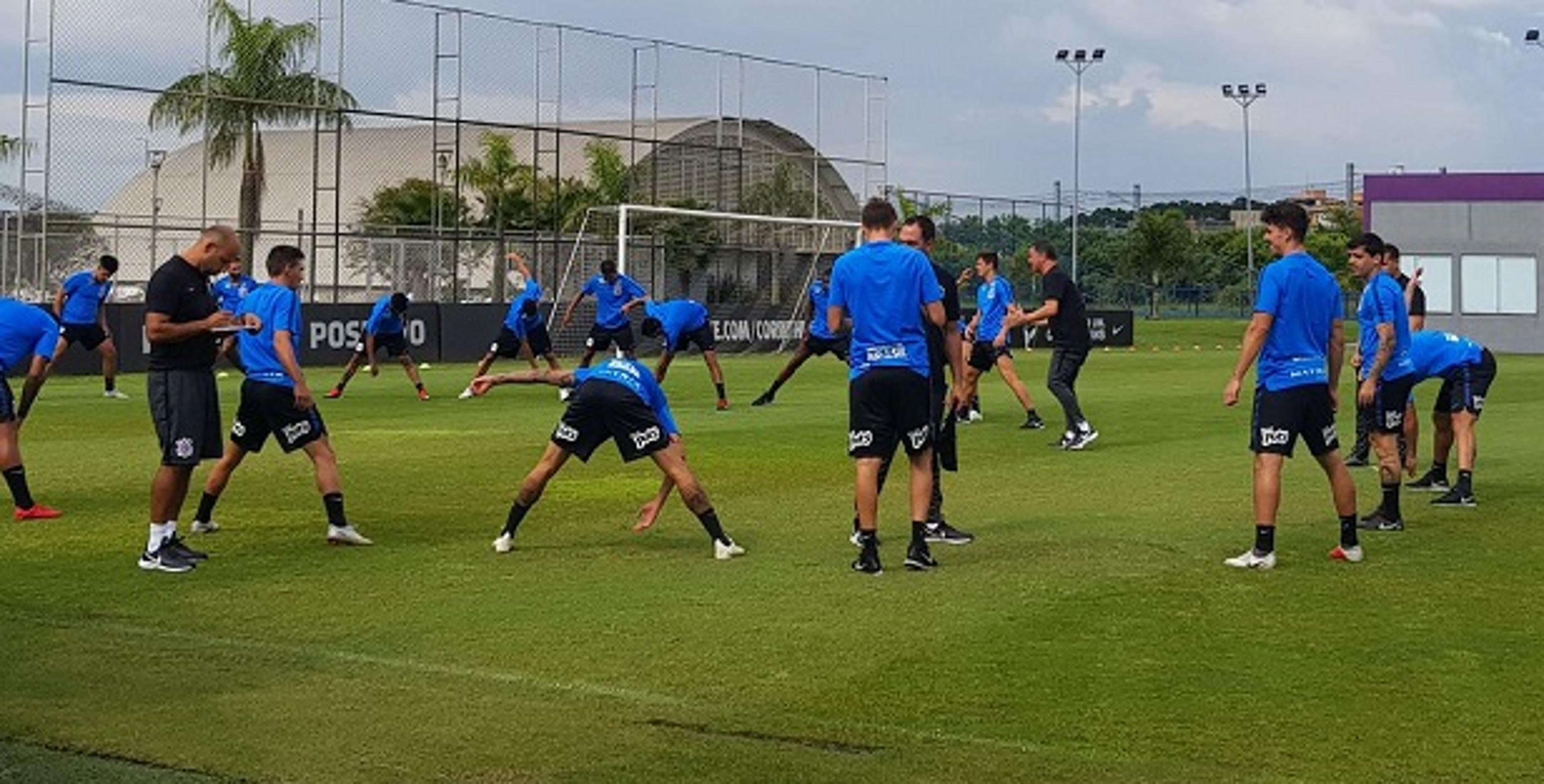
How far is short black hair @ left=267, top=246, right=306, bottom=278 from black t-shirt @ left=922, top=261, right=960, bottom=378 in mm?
3838

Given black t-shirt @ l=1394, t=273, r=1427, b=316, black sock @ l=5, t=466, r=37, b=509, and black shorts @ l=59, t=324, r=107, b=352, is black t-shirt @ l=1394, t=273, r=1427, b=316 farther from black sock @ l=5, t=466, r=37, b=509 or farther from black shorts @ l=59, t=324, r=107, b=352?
black shorts @ l=59, t=324, r=107, b=352

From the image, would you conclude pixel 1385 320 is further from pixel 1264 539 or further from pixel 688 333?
pixel 688 333

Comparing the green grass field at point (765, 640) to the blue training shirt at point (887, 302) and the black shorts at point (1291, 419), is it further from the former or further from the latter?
the blue training shirt at point (887, 302)

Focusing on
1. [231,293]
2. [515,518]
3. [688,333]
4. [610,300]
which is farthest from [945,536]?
[231,293]

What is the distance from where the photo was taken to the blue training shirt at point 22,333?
13.9m

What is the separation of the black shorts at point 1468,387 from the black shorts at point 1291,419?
4.08 m

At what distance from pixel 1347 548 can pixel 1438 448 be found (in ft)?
14.6

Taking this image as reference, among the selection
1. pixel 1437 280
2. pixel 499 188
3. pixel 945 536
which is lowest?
pixel 945 536

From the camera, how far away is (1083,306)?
68.2ft

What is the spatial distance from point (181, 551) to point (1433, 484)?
951cm

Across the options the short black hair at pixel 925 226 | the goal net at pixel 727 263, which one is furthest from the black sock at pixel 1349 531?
the goal net at pixel 727 263

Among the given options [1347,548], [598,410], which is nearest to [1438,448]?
[1347,548]

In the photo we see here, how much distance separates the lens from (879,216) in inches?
448

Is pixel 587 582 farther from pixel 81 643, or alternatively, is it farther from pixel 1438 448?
pixel 1438 448
